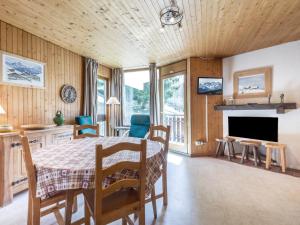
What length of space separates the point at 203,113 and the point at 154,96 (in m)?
1.43

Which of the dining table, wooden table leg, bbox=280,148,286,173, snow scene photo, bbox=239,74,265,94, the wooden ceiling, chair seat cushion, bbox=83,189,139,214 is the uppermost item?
the wooden ceiling

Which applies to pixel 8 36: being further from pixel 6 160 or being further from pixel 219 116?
pixel 219 116

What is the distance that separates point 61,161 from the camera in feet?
4.77

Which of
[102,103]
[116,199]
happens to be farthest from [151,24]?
[102,103]

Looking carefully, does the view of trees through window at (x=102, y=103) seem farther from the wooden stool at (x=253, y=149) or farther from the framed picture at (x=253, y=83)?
the wooden stool at (x=253, y=149)

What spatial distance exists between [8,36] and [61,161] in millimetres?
2532

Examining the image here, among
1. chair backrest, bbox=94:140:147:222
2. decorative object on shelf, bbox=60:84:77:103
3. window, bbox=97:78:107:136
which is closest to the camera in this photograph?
chair backrest, bbox=94:140:147:222

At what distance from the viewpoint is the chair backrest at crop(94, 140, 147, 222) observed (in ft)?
3.85

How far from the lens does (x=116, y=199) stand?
4.66ft

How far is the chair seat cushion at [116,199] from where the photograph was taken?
1331 mm

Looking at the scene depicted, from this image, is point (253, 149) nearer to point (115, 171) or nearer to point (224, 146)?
point (224, 146)

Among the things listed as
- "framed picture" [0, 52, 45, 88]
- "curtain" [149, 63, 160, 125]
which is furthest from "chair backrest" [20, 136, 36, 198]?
"curtain" [149, 63, 160, 125]

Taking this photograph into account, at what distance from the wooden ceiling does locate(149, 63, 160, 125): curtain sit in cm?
92

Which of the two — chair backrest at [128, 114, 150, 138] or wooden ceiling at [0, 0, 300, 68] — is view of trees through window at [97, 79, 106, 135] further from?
chair backrest at [128, 114, 150, 138]
